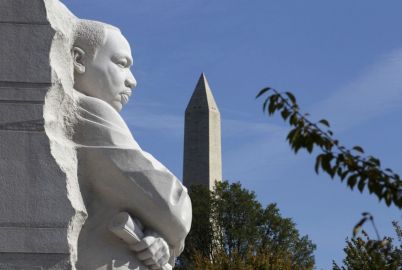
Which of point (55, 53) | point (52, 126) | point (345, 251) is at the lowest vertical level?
point (52, 126)

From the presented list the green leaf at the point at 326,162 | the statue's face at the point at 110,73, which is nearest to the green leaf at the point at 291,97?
the green leaf at the point at 326,162

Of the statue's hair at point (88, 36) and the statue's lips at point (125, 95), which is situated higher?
the statue's hair at point (88, 36)

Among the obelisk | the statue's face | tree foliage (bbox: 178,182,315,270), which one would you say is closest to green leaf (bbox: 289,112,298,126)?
the statue's face

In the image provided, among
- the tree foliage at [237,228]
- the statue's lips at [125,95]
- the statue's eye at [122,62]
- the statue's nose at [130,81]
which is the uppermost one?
the tree foliage at [237,228]

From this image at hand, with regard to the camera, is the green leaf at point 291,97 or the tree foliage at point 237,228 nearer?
the green leaf at point 291,97

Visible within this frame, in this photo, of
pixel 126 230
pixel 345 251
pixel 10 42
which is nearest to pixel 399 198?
pixel 126 230

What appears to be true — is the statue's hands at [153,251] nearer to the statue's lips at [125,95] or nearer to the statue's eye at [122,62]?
the statue's lips at [125,95]

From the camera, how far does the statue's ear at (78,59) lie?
7.81 m

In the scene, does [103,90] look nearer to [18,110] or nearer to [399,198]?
[18,110]

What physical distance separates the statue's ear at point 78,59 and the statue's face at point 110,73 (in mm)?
43

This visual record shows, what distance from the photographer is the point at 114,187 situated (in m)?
7.51

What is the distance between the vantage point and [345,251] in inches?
922

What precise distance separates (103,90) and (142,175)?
844 mm

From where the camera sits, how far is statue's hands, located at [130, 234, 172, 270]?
→ 744cm
